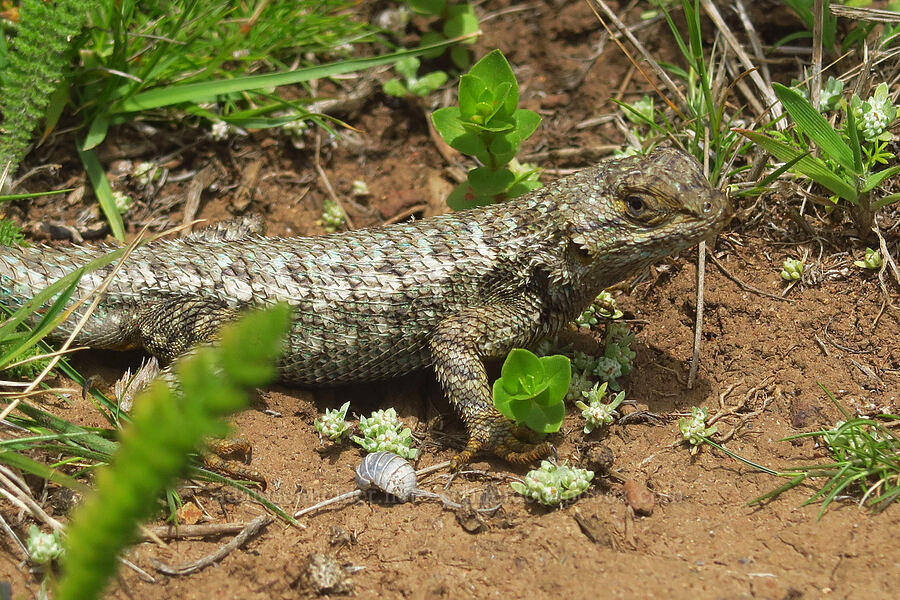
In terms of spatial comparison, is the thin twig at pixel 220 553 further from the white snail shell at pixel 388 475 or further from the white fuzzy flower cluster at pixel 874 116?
the white fuzzy flower cluster at pixel 874 116

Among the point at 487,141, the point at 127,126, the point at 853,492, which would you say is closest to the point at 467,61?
the point at 487,141

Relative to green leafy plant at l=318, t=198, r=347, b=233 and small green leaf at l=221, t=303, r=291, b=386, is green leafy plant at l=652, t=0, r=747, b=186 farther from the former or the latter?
small green leaf at l=221, t=303, r=291, b=386

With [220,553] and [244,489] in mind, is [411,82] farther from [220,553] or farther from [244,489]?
[220,553]

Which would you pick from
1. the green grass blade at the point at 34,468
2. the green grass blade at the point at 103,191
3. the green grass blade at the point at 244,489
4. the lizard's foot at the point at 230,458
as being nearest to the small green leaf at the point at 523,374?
the green grass blade at the point at 244,489

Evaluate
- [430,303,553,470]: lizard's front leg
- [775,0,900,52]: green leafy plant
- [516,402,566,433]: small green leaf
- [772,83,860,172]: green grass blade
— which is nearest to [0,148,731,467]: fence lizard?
[430,303,553,470]: lizard's front leg

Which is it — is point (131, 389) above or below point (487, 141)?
below

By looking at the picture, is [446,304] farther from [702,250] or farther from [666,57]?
[666,57]
